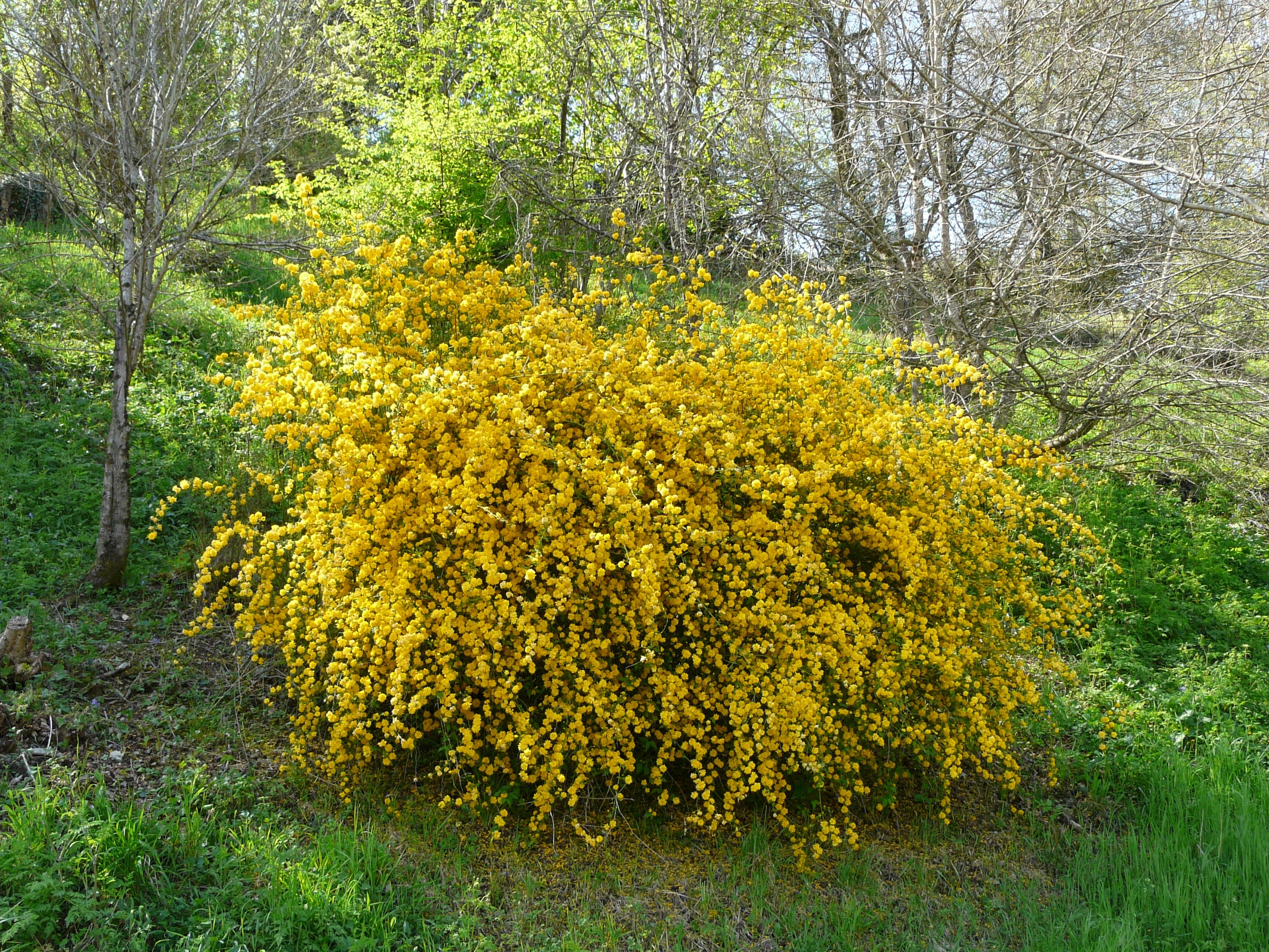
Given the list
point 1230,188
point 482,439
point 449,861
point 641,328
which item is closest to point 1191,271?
point 1230,188

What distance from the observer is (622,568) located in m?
3.03

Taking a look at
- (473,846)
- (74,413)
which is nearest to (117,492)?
(74,413)

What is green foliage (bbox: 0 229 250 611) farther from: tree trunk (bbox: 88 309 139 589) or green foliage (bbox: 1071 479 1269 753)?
green foliage (bbox: 1071 479 1269 753)

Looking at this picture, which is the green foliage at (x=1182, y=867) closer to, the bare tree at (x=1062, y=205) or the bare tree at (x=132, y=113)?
the bare tree at (x=1062, y=205)

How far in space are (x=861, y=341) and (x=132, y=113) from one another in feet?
15.7

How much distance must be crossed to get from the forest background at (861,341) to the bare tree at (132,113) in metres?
0.12

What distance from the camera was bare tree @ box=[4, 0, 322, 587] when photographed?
3738mm

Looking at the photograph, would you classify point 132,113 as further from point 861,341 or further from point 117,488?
point 861,341

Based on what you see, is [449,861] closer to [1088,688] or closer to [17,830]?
[17,830]

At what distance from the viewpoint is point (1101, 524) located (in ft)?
18.5

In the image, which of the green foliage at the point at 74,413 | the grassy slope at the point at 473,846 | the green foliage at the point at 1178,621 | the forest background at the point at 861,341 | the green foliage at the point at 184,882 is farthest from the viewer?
the green foliage at the point at 74,413

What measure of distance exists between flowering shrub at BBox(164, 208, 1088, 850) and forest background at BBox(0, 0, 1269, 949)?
0.95 feet

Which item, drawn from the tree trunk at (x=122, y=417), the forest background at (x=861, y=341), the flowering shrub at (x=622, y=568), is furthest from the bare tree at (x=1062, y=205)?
the tree trunk at (x=122, y=417)

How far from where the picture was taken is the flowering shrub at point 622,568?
111 inches
